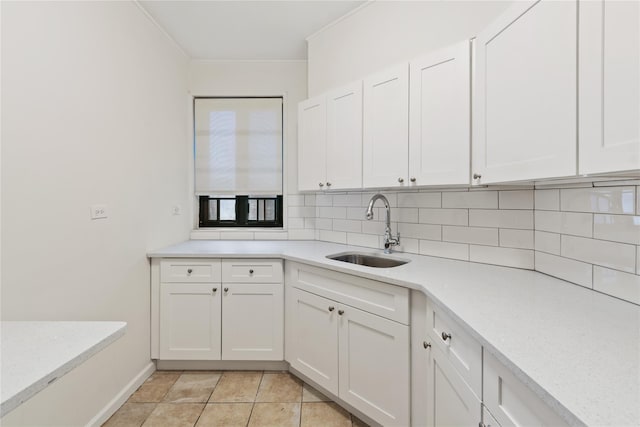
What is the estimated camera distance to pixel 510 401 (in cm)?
76

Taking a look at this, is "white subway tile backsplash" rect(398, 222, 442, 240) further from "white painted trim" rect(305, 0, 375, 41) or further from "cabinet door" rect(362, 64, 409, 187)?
"white painted trim" rect(305, 0, 375, 41)

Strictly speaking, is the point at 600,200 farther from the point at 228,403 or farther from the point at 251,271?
the point at 228,403

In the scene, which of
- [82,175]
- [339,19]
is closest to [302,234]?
[82,175]

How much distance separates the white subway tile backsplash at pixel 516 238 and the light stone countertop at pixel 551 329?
0.14 meters

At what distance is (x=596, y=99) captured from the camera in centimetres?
87

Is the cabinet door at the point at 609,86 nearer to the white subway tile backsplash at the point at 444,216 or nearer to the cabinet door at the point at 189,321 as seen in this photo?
the white subway tile backsplash at the point at 444,216

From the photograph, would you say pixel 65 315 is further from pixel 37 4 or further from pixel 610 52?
pixel 610 52

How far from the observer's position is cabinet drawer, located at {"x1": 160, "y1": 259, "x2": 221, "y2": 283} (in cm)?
217

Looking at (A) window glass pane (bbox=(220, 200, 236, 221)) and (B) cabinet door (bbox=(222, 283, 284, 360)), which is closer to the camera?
(B) cabinet door (bbox=(222, 283, 284, 360))

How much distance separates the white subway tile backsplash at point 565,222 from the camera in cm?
125

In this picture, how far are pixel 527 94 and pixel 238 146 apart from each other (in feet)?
7.65

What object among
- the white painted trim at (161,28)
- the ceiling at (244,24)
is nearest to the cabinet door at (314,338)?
the ceiling at (244,24)

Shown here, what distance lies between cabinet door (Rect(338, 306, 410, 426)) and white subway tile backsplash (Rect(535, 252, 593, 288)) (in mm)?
758

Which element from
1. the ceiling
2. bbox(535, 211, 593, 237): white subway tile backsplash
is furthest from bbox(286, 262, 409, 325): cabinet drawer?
the ceiling
